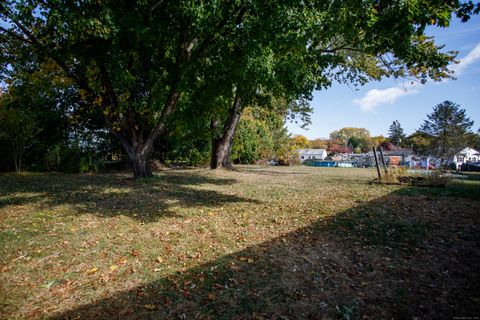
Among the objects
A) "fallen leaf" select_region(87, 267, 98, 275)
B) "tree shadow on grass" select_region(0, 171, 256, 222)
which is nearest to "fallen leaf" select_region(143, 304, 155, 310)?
"fallen leaf" select_region(87, 267, 98, 275)

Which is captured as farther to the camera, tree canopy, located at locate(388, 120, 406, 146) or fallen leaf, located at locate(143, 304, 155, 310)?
tree canopy, located at locate(388, 120, 406, 146)

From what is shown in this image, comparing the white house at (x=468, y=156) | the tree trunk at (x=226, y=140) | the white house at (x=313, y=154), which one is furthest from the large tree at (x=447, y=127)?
the tree trunk at (x=226, y=140)

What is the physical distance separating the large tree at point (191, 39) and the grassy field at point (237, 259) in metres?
4.41

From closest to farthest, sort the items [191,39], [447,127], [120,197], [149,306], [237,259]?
[149,306], [237,259], [120,197], [191,39], [447,127]

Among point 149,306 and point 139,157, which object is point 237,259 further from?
point 139,157

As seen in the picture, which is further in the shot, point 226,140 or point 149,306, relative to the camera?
point 226,140

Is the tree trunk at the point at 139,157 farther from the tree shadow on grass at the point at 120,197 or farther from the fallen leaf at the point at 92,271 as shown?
the fallen leaf at the point at 92,271

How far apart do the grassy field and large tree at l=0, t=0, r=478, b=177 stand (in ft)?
14.5

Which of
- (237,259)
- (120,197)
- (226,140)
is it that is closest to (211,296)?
(237,259)

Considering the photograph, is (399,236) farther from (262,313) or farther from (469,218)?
(262,313)

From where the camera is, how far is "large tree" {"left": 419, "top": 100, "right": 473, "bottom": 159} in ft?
189

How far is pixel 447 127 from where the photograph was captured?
6250 cm

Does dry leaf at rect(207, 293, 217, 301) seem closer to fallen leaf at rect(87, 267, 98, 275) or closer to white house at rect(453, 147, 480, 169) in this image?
fallen leaf at rect(87, 267, 98, 275)

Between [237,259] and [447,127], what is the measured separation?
7469 cm
